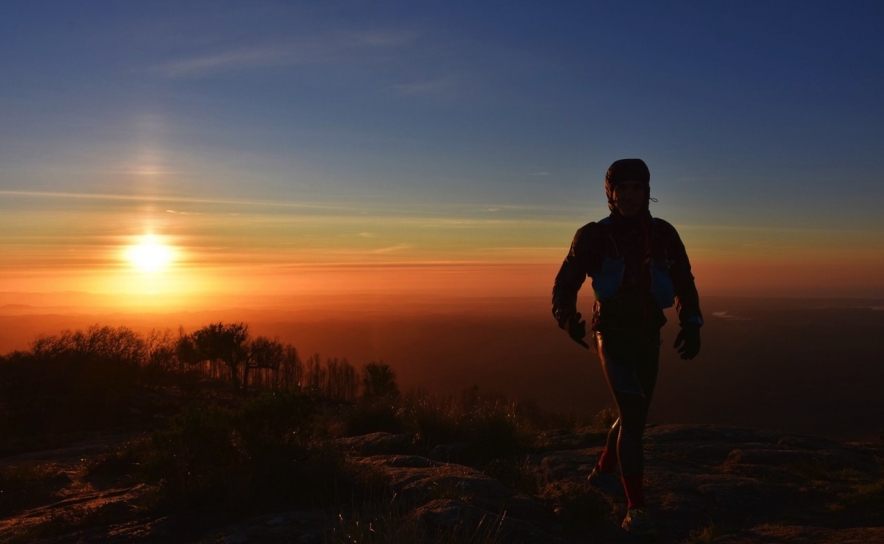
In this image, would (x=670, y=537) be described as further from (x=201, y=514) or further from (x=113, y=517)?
(x=113, y=517)

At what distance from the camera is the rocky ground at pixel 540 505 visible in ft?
11.9

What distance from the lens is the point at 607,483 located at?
16.4 ft

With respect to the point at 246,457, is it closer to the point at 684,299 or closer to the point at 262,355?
the point at 684,299

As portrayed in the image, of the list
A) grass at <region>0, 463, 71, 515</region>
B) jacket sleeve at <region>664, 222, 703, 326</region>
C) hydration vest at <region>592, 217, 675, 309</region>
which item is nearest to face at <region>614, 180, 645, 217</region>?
hydration vest at <region>592, 217, 675, 309</region>

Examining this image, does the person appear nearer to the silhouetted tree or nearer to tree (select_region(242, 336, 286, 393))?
the silhouetted tree

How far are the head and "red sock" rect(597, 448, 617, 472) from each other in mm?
1887

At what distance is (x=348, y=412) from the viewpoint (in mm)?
9070

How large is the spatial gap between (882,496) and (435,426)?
4306 millimetres

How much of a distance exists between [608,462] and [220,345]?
74.7ft

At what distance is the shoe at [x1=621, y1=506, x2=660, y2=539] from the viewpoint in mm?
4023

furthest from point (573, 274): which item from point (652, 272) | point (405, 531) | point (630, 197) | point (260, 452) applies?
point (260, 452)

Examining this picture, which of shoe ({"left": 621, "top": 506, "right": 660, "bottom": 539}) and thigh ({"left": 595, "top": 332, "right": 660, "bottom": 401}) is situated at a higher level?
thigh ({"left": 595, "top": 332, "right": 660, "bottom": 401})

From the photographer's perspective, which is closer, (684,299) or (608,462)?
(684,299)

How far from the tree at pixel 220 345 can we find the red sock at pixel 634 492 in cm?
2282
